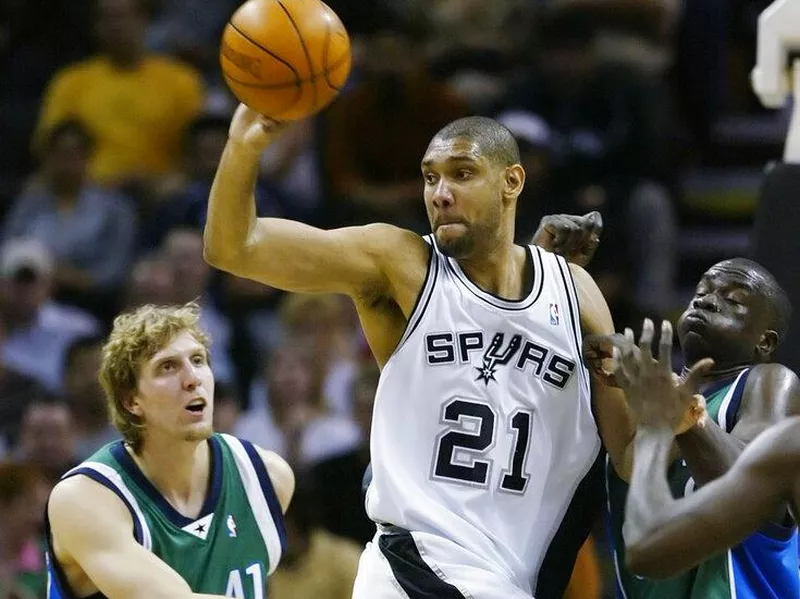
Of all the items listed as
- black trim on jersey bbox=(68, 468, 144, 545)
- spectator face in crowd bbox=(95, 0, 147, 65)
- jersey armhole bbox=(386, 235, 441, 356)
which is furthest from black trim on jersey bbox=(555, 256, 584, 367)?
spectator face in crowd bbox=(95, 0, 147, 65)

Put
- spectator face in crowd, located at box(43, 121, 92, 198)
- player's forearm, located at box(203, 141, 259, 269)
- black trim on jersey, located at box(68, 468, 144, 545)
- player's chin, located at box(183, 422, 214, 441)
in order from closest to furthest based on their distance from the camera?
1. player's forearm, located at box(203, 141, 259, 269)
2. black trim on jersey, located at box(68, 468, 144, 545)
3. player's chin, located at box(183, 422, 214, 441)
4. spectator face in crowd, located at box(43, 121, 92, 198)

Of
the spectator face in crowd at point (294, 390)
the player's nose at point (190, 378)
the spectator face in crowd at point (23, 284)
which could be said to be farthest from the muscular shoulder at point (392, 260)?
the spectator face in crowd at point (23, 284)

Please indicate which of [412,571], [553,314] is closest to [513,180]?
[553,314]

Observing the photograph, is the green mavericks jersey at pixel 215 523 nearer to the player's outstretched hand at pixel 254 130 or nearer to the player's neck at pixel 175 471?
the player's neck at pixel 175 471

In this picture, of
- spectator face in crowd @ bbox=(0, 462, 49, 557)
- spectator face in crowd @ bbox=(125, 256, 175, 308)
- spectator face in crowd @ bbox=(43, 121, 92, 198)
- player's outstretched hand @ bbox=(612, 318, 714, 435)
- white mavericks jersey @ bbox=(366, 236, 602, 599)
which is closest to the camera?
player's outstretched hand @ bbox=(612, 318, 714, 435)

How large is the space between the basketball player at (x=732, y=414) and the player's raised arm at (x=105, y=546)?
134 centimetres

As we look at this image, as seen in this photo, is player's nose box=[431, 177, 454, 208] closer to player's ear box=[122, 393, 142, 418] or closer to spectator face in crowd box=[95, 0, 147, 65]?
player's ear box=[122, 393, 142, 418]

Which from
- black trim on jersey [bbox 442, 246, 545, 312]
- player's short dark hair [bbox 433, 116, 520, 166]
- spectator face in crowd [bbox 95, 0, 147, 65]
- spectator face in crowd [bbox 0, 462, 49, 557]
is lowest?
spectator face in crowd [bbox 0, 462, 49, 557]

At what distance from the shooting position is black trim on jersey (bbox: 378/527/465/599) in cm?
439

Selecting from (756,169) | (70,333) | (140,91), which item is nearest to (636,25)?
(756,169)

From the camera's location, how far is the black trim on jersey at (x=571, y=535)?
4.62 m

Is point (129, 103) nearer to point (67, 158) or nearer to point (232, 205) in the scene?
point (67, 158)

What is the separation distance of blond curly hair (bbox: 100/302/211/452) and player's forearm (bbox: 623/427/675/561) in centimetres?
162

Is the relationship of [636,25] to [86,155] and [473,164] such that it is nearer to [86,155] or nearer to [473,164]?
[86,155]
